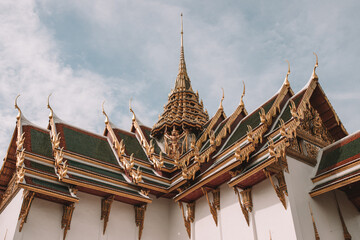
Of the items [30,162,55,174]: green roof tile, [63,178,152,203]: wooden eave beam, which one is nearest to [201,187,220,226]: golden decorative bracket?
[63,178,152,203]: wooden eave beam

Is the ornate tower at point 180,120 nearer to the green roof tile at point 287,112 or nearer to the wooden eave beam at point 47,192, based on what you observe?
the green roof tile at point 287,112

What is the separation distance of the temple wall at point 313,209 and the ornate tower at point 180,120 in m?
3.87

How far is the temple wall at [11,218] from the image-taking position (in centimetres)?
766

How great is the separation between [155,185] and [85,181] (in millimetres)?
1923

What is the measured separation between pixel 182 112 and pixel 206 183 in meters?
5.87

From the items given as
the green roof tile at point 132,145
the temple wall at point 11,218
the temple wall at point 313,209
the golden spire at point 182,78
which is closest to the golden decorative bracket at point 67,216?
the temple wall at point 11,218

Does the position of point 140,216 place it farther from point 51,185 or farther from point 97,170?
point 51,185

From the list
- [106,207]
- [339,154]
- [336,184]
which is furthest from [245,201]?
[106,207]

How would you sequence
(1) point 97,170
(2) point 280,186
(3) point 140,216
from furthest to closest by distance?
(1) point 97,170 → (3) point 140,216 → (2) point 280,186

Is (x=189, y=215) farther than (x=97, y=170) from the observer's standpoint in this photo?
No

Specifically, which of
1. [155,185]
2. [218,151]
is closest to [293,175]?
[218,151]

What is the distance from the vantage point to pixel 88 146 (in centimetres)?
1099

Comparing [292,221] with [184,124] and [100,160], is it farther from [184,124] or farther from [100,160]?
[184,124]

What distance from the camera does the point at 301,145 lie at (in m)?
8.09
